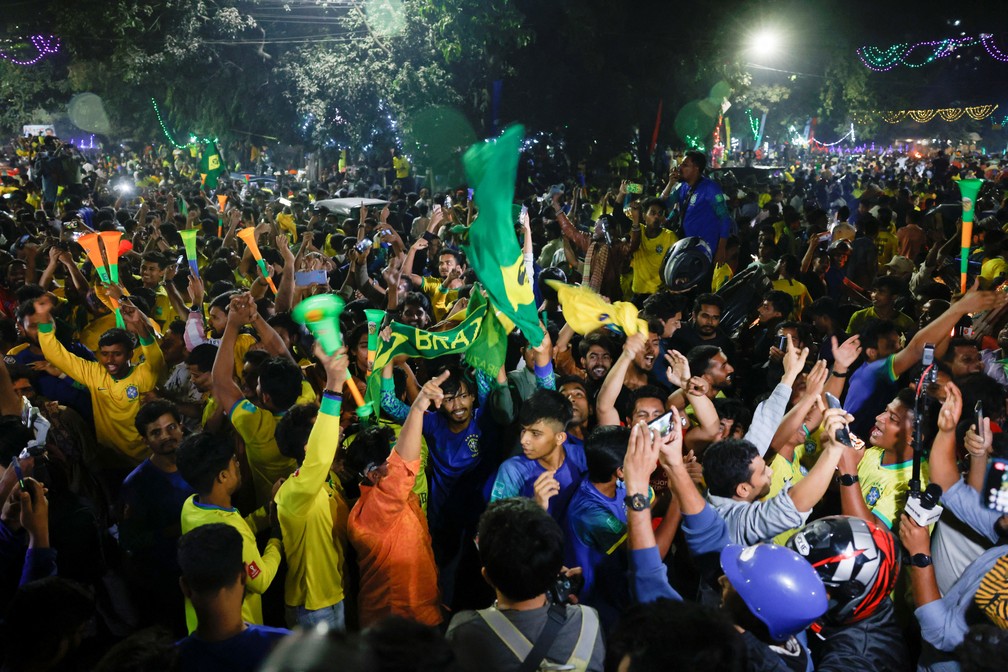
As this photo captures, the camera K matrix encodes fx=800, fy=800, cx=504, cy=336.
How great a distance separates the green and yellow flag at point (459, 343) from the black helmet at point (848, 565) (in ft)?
7.69

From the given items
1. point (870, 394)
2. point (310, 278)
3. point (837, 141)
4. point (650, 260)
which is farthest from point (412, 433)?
point (837, 141)

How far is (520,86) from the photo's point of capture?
63.6ft

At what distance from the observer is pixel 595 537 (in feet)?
12.2

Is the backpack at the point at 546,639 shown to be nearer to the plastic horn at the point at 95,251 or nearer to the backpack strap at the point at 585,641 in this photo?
the backpack strap at the point at 585,641

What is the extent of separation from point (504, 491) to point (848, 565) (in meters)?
1.69

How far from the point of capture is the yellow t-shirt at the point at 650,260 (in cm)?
974

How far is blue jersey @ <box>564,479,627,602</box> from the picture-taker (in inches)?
146

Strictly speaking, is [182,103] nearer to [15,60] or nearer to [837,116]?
[15,60]

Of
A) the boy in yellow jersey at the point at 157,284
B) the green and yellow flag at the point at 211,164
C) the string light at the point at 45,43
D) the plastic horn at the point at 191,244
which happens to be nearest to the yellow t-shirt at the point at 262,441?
the plastic horn at the point at 191,244

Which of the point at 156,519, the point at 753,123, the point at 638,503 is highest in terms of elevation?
the point at 753,123

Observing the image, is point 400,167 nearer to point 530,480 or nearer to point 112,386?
point 112,386

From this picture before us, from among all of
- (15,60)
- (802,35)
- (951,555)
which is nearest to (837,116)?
(802,35)

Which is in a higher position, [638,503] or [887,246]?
[887,246]

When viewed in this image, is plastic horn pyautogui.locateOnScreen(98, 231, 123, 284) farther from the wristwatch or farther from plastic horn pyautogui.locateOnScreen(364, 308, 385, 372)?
the wristwatch
